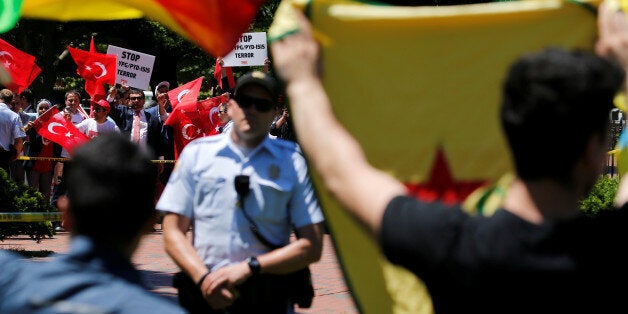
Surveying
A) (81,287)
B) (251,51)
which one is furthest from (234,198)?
(251,51)

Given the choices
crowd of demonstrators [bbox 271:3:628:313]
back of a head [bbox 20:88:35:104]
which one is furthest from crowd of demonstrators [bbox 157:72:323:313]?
back of a head [bbox 20:88:35:104]

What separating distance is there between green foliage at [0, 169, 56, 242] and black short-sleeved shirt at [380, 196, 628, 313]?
10.1 m

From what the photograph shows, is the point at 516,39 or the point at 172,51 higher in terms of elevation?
the point at 516,39

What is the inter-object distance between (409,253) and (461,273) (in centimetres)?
11

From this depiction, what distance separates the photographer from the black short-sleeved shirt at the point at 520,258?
2.09 m

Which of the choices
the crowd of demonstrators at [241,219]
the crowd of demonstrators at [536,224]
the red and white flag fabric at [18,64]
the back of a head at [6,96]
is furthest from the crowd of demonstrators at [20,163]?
the crowd of demonstrators at [536,224]

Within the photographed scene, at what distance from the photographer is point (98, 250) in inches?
91.2

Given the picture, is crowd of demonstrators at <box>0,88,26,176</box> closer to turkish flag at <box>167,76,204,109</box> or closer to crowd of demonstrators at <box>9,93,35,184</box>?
crowd of demonstrators at <box>9,93,35,184</box>

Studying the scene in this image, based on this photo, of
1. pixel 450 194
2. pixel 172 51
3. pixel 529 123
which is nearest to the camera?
pixel 529 123

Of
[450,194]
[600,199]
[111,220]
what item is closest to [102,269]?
[111,220]

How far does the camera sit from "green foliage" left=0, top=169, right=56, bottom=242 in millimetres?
11719

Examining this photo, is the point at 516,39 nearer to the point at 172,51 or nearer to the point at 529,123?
the point at 529,123

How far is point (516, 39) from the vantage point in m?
3.23

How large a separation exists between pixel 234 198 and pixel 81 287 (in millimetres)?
2128
